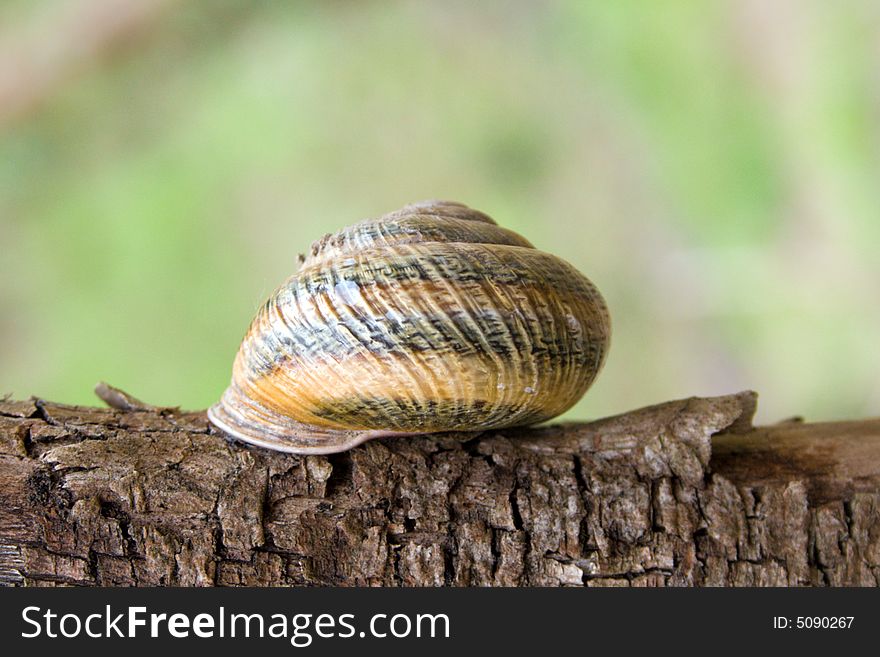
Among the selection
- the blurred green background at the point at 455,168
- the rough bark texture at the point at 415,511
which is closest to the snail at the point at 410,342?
the rough bark texture at the point at 415,511

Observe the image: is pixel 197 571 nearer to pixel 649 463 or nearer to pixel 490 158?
pixel 649 463

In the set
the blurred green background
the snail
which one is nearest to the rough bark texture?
the snail

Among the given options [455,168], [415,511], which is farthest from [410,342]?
[455,168]

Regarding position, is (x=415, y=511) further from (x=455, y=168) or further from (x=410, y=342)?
(x=455, y=168)

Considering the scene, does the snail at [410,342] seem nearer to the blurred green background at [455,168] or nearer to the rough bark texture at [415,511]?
the rough bark texture at [415,511]

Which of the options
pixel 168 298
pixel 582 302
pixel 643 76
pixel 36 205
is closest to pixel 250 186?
pixel 168 298

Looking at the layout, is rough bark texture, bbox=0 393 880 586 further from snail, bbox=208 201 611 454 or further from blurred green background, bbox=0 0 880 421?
blurred green background, bbox=0 0 880 421
